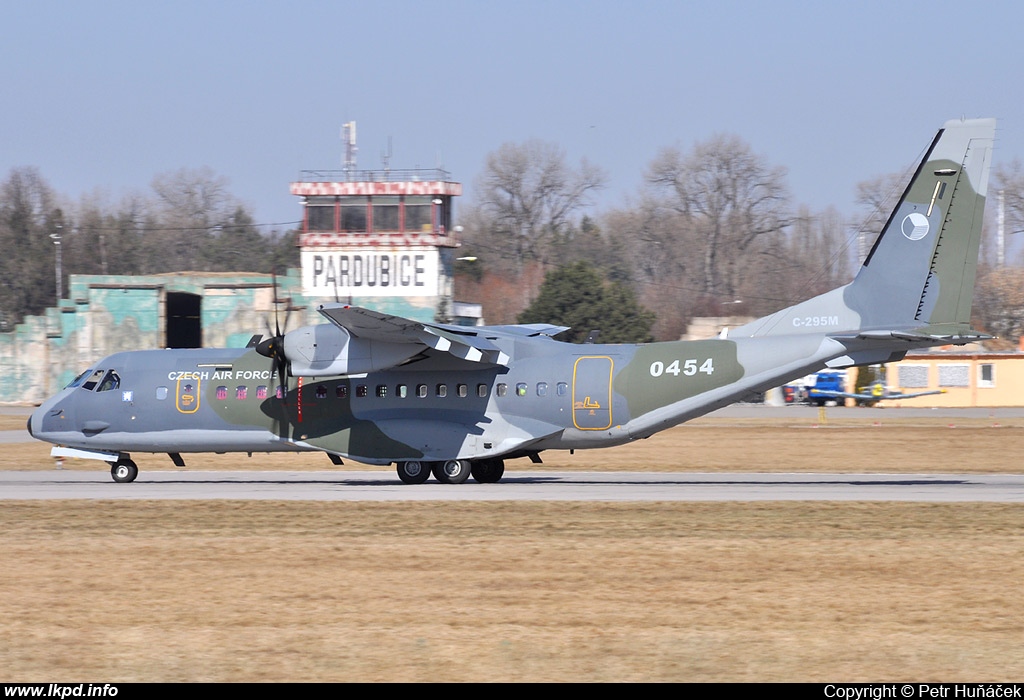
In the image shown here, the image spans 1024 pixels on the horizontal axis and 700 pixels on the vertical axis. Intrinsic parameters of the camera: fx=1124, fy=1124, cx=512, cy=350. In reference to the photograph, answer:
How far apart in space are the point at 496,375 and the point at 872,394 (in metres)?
43.3

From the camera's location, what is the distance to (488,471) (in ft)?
79.2

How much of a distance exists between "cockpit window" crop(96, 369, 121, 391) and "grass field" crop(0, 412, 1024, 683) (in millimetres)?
4949

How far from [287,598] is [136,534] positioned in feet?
17.8

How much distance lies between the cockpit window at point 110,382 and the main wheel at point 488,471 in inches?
318

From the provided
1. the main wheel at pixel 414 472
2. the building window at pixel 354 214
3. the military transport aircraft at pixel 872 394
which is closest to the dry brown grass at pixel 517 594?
the main wheel at pixel 414 472

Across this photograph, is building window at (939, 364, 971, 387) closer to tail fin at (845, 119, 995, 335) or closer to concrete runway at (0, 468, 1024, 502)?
concrete runway at (0, 468, 1024, 502)

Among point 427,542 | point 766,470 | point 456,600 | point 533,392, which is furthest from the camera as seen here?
point 766,470

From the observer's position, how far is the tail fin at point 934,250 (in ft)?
69.2

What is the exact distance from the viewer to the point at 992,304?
82625 millimetres

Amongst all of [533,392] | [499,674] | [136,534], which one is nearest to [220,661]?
[499,674]

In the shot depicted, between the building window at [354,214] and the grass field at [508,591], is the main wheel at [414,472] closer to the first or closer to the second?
the grass field at [508,591]

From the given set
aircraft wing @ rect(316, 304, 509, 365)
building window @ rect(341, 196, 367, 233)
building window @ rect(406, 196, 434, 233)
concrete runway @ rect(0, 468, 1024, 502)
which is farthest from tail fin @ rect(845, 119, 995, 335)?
building window @ rect(341, 196, 367, 233)

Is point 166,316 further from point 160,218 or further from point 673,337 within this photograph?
point 160,218

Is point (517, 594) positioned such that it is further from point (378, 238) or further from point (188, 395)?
point (378, 238)
